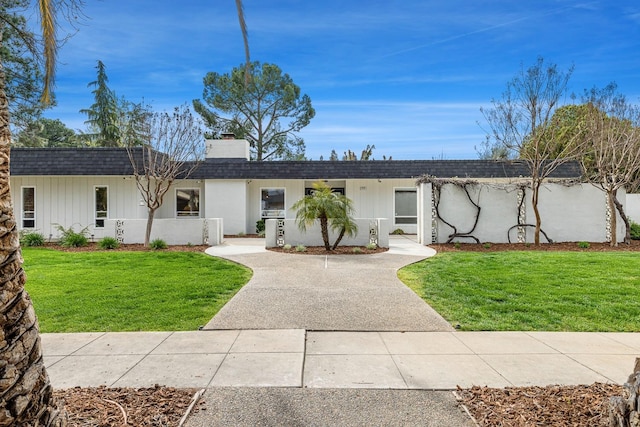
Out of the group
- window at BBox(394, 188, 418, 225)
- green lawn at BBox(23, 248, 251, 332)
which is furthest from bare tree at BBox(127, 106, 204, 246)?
window at BBox(394, 188, 418, 225)

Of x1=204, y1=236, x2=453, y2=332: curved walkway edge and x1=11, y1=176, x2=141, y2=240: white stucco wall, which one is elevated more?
x1=11, y1=176, x2=141, y2=240: white stucco wall

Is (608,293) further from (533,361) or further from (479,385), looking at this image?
(479,385)

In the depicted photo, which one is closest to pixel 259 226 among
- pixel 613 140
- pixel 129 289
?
pixel 129 289

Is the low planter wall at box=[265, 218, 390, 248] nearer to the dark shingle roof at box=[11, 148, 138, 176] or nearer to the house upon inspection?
the house

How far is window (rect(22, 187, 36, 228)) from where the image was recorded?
17.4m

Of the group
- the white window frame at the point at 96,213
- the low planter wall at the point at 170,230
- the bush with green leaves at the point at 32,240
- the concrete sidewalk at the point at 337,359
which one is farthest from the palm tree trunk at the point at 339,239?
the bush with green leaves at the point at 32,240

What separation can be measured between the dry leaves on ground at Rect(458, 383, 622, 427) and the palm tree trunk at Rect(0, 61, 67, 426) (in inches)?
115

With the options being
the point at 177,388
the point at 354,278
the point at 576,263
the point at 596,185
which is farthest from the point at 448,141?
the point at 177,388

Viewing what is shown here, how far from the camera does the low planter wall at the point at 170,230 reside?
15.5 metres

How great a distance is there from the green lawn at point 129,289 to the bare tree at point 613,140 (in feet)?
43.0

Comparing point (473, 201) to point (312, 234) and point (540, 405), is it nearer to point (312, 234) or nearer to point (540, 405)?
point (312, 234)

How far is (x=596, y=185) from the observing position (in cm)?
1487

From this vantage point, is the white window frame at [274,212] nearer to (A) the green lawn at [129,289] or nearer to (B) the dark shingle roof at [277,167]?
(B) the dark shingle roof at [277,167]

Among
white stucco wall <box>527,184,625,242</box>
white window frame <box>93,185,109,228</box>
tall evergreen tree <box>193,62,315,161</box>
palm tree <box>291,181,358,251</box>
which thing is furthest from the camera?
tall evergreen tree <box>193,62,315,161</box>
